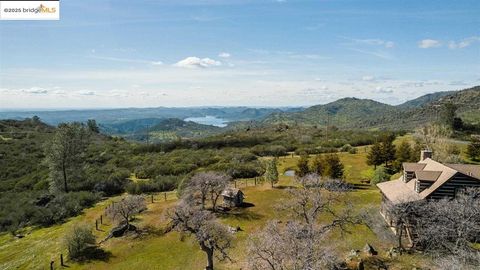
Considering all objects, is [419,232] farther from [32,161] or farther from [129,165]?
[32,161]

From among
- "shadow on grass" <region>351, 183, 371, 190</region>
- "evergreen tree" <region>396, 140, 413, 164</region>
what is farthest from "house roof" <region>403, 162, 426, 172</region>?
"evergreen tree" <region>396, 140, 413, 164</region>

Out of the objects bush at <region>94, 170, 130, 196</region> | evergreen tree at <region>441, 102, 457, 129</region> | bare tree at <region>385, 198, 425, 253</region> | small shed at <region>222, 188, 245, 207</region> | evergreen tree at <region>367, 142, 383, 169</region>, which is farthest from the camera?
evergreen tree at <region>441, 102, 457, 129</region>

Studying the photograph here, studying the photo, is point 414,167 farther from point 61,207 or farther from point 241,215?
point 61,207

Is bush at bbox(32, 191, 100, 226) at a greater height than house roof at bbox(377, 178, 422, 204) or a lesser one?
lesser

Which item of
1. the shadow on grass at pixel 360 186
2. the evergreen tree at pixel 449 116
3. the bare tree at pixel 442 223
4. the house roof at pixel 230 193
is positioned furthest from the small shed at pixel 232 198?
the evergreen tree at pixel 449 116

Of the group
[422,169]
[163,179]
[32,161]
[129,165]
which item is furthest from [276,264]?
[32,161]

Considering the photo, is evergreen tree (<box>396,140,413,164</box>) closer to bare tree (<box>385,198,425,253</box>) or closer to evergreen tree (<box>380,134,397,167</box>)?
evergreen tree (<box>380,134,397,167</box>)
